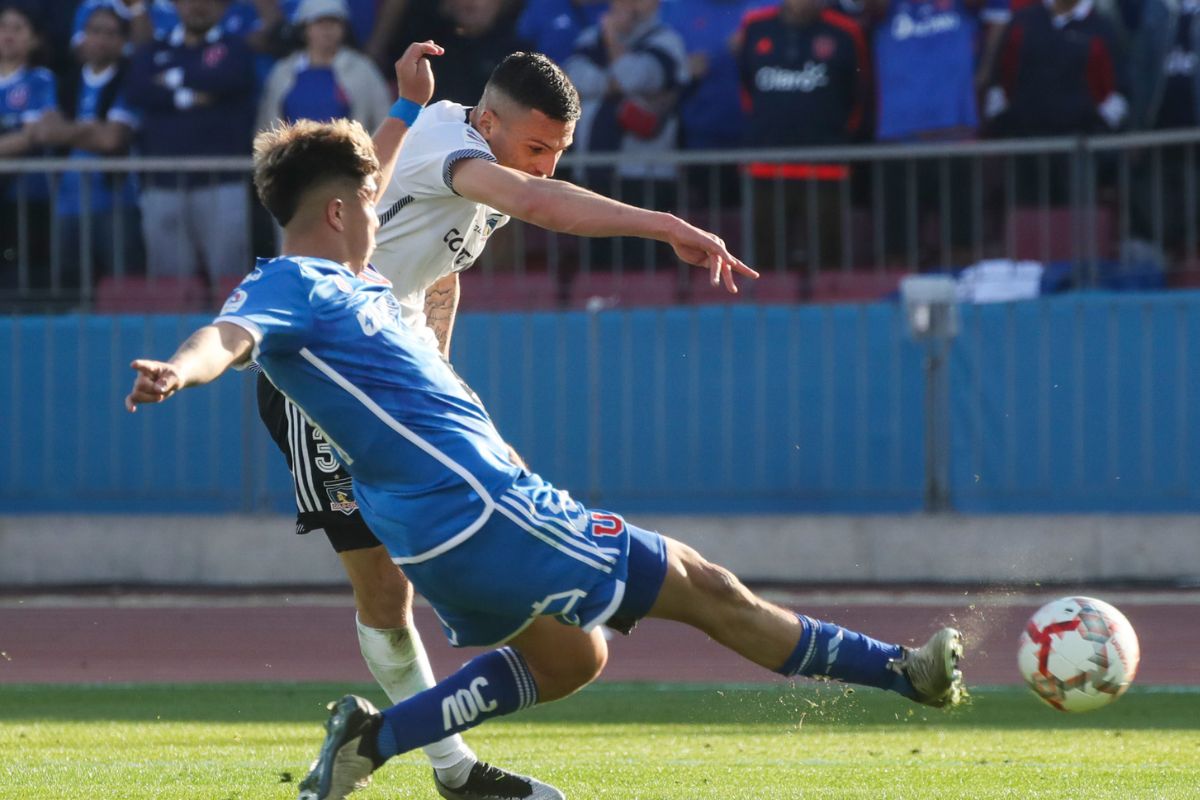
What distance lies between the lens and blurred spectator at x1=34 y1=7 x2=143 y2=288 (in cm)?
1270

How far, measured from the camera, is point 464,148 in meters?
5.72

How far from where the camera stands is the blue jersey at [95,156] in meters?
12.7

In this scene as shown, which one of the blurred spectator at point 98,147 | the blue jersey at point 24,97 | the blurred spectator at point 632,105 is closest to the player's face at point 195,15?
the blurred spectator at point 98,147

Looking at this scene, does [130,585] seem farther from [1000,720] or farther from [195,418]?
[1000,720]

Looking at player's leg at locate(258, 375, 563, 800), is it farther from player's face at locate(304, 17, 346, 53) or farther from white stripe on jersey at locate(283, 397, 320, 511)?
player's face at locate(304, 17, 346, 53)

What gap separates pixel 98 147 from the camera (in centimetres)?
1337

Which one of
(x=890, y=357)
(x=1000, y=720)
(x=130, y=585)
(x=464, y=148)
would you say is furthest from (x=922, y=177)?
(x=464, y=148)

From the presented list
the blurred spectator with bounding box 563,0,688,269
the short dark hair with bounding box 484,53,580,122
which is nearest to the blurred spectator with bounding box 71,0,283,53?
the blurred spectator with bounding box 563,0,688,269

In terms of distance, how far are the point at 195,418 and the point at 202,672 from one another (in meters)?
3.23

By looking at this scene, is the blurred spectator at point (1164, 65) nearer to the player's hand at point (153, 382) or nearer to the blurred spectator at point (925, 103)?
the blurred spectator at point (925, 103)

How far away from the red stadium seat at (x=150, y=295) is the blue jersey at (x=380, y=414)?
7.91 meters

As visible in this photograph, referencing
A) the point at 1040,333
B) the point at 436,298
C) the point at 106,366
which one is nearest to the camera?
the point at 436,298

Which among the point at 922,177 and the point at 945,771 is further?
the point at 922,177

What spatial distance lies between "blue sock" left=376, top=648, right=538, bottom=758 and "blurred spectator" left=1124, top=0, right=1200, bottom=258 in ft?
25.2
